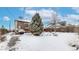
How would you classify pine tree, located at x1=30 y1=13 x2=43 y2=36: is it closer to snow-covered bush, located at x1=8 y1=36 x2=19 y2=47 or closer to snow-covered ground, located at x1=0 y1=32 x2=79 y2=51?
snow-covered ground, located at x1=0 y1=32 x2=79 y2=51

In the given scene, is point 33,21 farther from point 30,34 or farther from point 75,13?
point 75,13

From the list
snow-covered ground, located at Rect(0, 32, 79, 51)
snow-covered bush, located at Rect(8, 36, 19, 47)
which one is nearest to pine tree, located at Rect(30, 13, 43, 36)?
snow-covered ground, located at Rect(0, 32, 79, 51)

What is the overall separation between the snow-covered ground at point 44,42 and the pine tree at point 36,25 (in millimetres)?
44

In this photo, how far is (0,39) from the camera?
5.13 feet

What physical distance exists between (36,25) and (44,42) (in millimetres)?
198

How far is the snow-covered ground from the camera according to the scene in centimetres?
155

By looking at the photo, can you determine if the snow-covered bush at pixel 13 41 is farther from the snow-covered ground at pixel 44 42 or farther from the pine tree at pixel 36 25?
the pine tree at pixel 36 25

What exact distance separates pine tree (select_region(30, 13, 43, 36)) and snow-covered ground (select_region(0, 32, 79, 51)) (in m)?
0.04

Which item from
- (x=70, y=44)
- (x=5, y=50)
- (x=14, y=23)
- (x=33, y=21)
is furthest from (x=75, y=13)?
(x=5, y=50)

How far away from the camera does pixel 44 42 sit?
61.3 inches

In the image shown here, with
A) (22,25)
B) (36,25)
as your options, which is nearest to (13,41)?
(22,25)

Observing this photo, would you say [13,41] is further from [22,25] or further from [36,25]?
[36,25]

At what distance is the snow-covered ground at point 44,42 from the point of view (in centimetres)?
155
